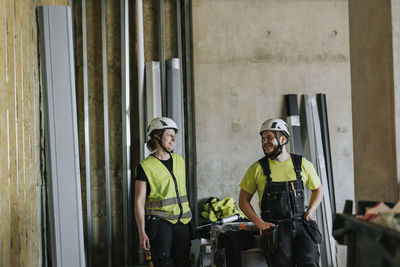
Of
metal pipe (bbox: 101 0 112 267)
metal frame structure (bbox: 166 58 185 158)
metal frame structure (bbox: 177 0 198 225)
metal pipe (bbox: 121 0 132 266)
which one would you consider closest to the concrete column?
metal frame structure (bbox: 166 58 185 158)

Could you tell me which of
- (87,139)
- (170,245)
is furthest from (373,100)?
(87,139)

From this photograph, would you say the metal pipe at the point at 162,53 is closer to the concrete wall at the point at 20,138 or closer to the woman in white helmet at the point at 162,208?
the woman in white helmet at the point at 162,208

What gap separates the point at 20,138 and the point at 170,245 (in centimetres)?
155

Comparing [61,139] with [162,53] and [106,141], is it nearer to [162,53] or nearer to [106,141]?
[106,141]

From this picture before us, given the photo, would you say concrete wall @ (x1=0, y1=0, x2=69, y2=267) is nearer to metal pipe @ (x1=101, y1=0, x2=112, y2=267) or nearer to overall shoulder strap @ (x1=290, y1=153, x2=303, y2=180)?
metal pipe @ (x1=101, y1=0, x2=112, y2=267)

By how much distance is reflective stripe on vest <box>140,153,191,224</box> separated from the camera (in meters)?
3.85

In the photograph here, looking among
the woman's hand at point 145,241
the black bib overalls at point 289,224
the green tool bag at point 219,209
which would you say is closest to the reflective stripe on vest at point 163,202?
the woman's hand at point 145,241

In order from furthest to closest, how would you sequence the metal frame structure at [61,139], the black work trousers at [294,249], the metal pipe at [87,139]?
the metal pipe at [87,139] → the metal frame structure at [61,139] → the black work trousers at [294,249]

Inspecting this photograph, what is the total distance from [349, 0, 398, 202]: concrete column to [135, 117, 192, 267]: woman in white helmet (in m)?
1.61

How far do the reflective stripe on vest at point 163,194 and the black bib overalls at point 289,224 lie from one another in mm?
764

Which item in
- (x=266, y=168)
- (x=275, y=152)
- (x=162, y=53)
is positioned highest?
(x=162, y=53)

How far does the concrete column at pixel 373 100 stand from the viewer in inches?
105

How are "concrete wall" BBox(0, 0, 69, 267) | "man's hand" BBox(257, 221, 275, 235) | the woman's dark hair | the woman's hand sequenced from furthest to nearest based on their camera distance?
1. the woman's dark hair
2. the woman's hand
3. "man's hand" BBox(257, 221, 275, 235)
4. "concrete wall" BBox(0, 0, 69, 267)

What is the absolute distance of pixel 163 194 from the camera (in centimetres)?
388
